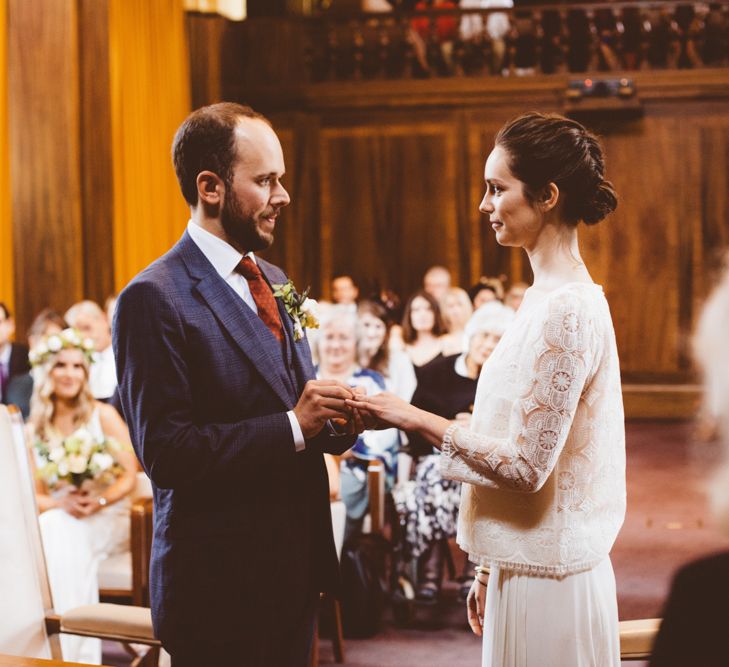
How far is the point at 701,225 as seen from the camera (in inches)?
418

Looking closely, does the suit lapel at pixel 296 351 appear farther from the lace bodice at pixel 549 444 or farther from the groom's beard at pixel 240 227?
the lace bodice at pixel 549 444

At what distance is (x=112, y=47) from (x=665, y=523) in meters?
5.69

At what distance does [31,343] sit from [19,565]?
454 cm

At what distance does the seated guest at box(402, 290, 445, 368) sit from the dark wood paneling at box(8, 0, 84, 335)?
8.02 feet

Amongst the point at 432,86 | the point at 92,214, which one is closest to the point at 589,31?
the point at 432,86

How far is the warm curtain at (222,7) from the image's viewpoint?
422 inches

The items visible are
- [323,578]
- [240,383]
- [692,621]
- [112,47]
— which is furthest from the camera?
[112,47]

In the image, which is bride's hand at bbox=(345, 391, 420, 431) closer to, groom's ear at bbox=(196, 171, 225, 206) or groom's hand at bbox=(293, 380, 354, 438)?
groom's hand at bbox=(293, 380, 354, 438)

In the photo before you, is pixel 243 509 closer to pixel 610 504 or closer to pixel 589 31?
pixel 610 504

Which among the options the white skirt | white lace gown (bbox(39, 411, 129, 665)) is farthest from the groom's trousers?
white lace gown (bbox(39, 411, 129, 665))

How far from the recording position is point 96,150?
7.97 meters

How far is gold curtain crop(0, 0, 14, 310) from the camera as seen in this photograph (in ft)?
25.6

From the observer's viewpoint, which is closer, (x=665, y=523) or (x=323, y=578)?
(x=323, y=578)

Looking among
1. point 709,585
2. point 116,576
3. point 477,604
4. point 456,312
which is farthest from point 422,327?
point 709,585
